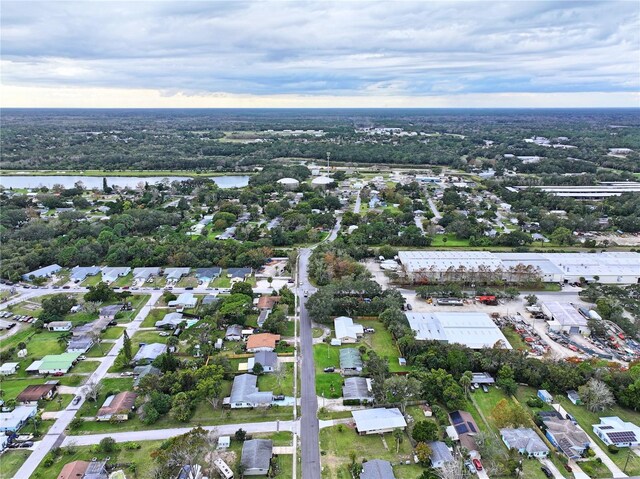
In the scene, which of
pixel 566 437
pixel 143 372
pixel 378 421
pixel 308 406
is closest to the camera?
pixel 566 437

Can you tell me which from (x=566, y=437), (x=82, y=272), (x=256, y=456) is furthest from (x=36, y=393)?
(x=566, y=437)

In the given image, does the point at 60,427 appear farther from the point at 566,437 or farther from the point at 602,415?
the point at 602,415

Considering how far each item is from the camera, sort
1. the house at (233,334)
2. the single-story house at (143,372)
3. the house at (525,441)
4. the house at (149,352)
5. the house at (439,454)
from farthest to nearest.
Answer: the house at (233,334)
the house at (149,352)
the single-story house at (143,372)
the house at (525,441)
the house at (439,454)

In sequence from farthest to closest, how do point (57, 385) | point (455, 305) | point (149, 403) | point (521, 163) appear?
point (521, 163), point (455, 305), point (57, 385), point (149, 403)

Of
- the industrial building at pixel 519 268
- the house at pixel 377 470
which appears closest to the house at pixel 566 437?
the house at pixel 377 470

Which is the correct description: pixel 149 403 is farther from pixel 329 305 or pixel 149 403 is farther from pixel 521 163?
pixel 521 163

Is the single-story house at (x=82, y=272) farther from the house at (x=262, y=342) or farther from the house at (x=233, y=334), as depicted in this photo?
the house at (x=262, y=342)

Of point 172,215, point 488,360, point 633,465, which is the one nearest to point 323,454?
point 488,360
